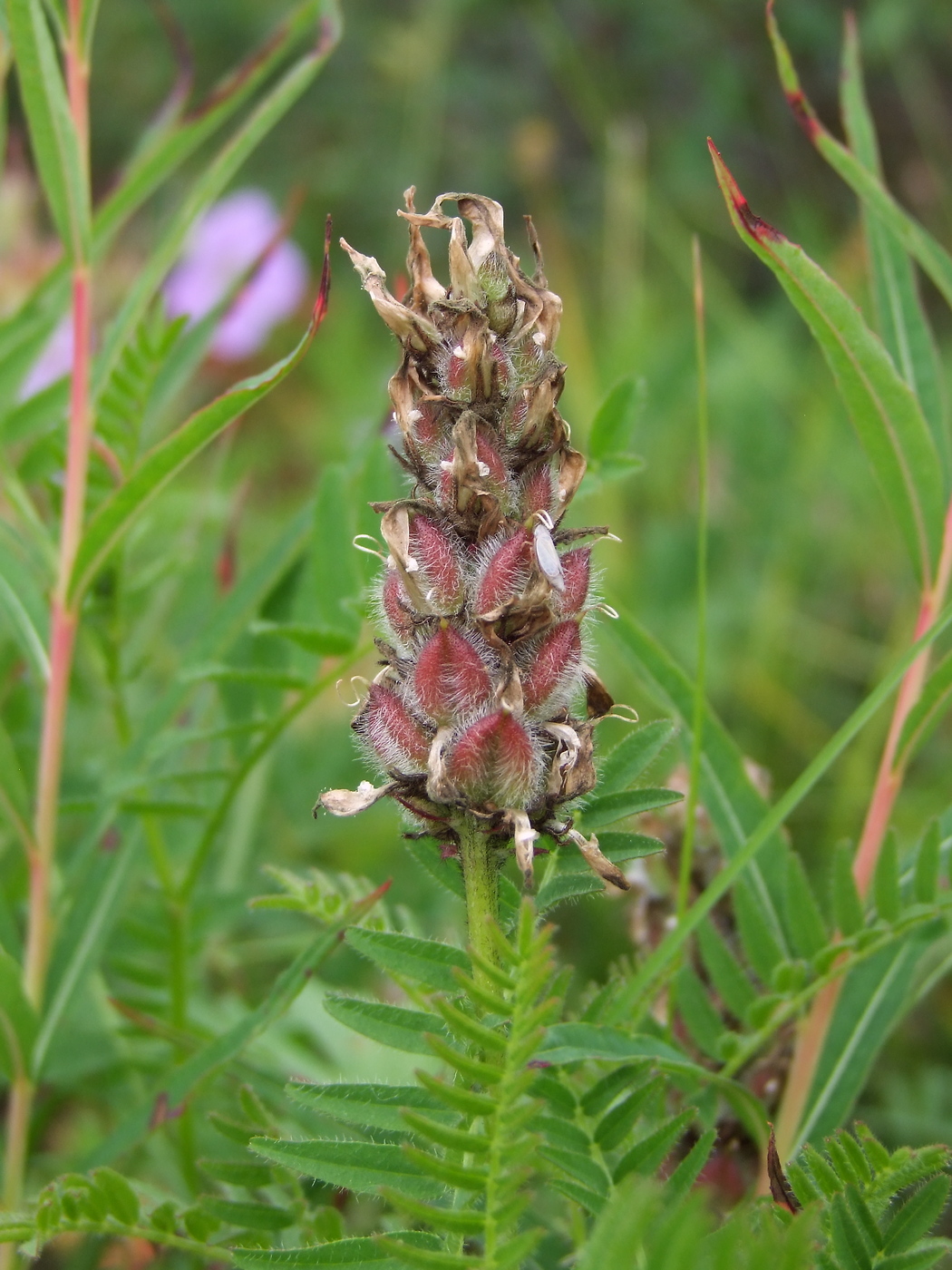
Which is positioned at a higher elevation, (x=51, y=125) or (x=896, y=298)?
(x=51, y=125)

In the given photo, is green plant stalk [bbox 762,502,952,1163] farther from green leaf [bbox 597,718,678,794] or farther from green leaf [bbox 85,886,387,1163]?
green leaf [bbox 85,886,387,1163]

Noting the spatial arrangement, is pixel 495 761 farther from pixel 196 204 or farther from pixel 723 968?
pixel 196 204

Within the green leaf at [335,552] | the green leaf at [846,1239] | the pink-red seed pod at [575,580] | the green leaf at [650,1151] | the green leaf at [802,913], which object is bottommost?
the green leaf at [846,1239]

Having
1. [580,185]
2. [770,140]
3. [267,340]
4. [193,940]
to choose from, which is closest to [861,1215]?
[193,940]

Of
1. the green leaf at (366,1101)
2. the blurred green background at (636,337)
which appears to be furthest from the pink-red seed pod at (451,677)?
the blurred green background at (636,337)

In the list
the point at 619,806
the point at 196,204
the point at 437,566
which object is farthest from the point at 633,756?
the point at 196,204

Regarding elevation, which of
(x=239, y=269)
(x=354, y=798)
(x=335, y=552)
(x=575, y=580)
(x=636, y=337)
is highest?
(x=239, y=269)

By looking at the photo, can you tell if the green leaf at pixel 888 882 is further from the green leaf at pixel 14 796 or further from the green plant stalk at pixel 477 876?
the green leaf at pixel 14 796
